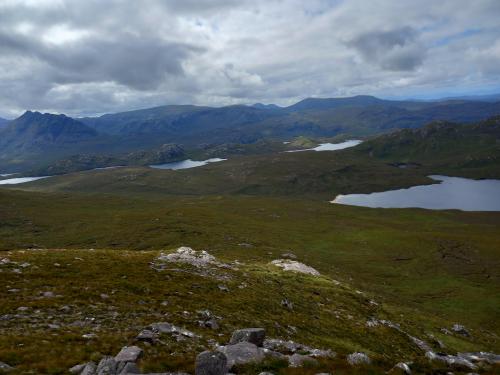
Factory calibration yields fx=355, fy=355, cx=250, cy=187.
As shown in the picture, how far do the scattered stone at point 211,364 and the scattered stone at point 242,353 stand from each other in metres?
0.85

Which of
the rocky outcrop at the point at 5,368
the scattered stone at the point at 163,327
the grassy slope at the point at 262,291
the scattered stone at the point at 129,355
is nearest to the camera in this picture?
the rocky outcrop at the point at 5,368

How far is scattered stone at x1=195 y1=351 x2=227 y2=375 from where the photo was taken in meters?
15.5

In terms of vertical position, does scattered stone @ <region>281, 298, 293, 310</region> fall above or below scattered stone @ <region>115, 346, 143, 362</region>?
below

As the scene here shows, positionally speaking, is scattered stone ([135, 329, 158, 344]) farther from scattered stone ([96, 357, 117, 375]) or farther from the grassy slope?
scattered stone ([96, 357, 117, 375])

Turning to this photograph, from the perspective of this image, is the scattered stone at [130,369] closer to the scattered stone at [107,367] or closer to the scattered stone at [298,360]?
the scattered stone at [107,367]

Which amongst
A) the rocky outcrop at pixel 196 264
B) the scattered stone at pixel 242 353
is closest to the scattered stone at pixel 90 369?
the scattered stone at pixel 242 353

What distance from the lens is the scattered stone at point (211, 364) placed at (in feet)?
50.9

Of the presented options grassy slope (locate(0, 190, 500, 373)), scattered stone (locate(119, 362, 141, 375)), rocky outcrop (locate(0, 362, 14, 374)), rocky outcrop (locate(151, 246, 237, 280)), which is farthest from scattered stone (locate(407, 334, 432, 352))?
rocky outcrop (locate(0, 362, 14, 374))

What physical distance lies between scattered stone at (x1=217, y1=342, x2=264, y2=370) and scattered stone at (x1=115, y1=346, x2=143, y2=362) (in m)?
4.23

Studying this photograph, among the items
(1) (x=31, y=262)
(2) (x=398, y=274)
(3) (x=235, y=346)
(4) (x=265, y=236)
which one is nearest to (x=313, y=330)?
(3) (x=235, y=346)

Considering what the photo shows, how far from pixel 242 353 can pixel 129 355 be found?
5551mm

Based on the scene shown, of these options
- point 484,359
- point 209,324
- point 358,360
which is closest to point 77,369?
point 209,324

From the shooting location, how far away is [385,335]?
1357 inches

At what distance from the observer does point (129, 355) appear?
17250 mm
